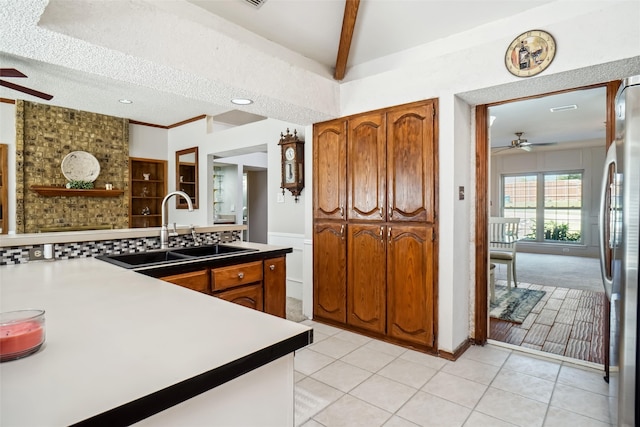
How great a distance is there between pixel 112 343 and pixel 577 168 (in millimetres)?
9416

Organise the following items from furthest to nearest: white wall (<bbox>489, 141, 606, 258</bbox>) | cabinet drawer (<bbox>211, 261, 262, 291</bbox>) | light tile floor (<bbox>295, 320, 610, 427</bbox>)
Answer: white wall (<bbox>489, 141, 606, 258</bbox>), cabinet drawer (<bbox>211, 261, 262, 291</bbox>), light tile floor (<bbox>295, 320, 610, 427</bbox>)

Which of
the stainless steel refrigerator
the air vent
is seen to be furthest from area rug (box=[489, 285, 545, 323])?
the air vent

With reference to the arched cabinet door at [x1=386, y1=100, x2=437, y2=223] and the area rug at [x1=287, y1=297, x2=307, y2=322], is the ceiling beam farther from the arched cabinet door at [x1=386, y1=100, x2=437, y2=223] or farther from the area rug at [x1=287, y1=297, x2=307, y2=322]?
the area rug at [x1=287, y1=297, x2=307, y2=322]

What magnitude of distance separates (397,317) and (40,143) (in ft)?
18.2

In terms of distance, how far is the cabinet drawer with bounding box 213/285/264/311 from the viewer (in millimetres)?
2573

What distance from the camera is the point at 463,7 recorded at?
256 centimetres

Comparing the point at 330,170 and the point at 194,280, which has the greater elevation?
the point at 330,170

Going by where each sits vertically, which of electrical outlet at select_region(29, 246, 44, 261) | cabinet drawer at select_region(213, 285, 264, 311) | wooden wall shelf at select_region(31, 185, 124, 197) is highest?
wooden wall shelf at select_region(31, 185, 124, 197)

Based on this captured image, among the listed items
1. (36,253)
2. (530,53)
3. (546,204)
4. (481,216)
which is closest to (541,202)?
(546,204)

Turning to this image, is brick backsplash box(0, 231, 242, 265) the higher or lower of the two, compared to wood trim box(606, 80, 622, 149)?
lower

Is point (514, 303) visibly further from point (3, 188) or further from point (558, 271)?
point (3, 188)

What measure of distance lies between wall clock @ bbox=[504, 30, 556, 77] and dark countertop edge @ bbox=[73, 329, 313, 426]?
2.41m

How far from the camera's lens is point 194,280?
234cm

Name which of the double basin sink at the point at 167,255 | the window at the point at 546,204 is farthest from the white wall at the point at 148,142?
the window at the point at 546,204
